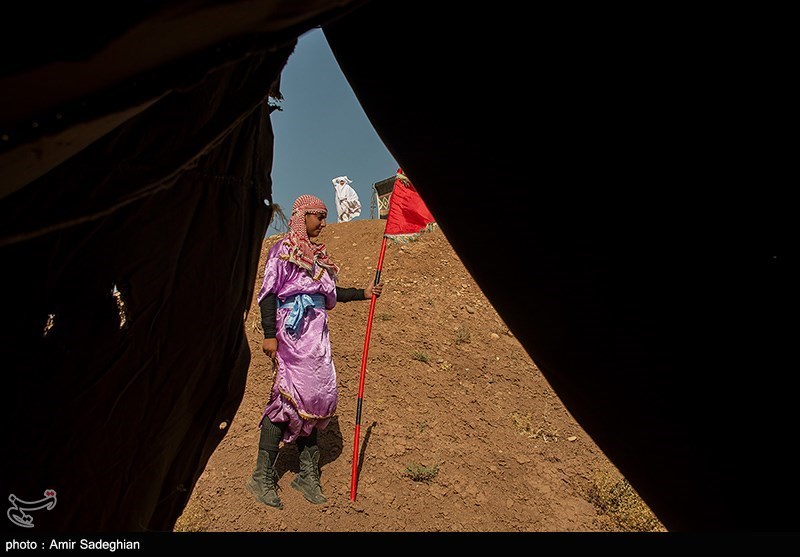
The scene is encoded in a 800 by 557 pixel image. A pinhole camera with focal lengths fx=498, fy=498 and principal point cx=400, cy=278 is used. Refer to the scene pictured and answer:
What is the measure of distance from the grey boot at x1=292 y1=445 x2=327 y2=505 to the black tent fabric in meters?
3.20

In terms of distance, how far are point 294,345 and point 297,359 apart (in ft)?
→ 0.37

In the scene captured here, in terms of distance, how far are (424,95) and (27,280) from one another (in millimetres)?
786

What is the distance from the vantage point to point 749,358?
0.79 m

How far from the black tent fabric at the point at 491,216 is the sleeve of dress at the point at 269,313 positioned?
2748 millimetres

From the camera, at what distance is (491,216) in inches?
37.9

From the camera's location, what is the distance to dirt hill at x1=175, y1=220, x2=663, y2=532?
4270 mm

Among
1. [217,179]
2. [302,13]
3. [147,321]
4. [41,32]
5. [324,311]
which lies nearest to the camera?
[41,32]

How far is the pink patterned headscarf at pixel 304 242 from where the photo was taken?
3.94m

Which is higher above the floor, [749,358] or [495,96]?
[495,96]

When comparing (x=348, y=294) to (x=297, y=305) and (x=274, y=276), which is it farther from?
(x=274, y=276)

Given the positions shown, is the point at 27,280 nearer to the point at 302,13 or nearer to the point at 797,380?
the point at 302,13

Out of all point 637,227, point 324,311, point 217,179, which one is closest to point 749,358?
point 637,227

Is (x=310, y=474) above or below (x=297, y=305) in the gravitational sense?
below

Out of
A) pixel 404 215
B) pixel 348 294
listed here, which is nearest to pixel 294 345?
pixel 348 294
